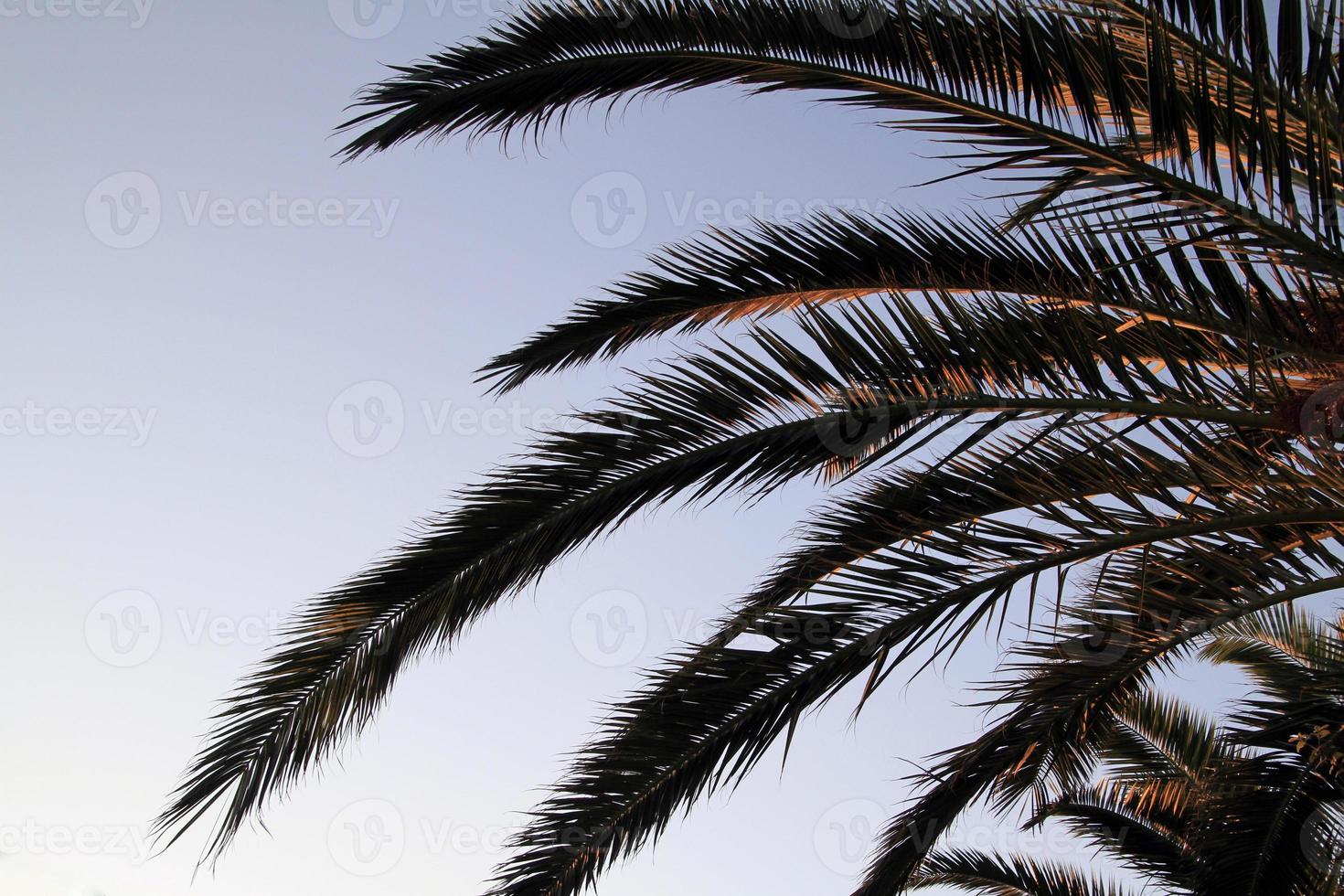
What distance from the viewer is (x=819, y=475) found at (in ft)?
17.7

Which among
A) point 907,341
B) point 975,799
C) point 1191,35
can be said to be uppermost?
point 1191,35

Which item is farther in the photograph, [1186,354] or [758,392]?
[758,392]

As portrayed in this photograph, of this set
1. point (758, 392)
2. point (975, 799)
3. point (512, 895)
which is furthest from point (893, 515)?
point (512, 895)

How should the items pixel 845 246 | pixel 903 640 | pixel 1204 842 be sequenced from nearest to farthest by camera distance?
1. pixel 903 640
2. pixel 1204 842
3. pixel 845 246

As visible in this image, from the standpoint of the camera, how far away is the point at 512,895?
3902mm

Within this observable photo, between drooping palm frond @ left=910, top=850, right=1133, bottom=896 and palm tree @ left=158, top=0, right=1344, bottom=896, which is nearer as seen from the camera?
palm tree @ left=158, top=0, right=1344, bottom=896

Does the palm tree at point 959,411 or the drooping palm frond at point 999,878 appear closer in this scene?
the palm tree at point 959,411

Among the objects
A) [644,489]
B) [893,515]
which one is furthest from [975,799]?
[644,489]

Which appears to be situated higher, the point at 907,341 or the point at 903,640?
the point at 907,341

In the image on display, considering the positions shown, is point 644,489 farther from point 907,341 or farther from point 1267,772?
point 1267,772

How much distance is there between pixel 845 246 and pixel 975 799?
2328 mm

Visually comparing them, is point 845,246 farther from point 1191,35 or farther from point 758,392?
point 1191,35

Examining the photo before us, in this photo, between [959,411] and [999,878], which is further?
[999,878]

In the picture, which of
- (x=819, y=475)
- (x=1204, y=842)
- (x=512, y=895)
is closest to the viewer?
(x=512, y=895)
